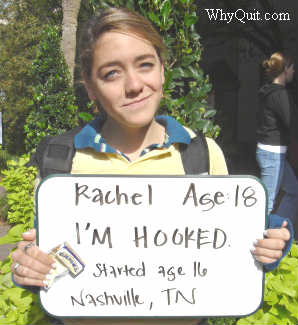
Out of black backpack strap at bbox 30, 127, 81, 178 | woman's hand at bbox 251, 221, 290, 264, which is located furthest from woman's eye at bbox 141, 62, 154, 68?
woman's hand at bbox 251, 221, 290, 264

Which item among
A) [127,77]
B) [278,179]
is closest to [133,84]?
[127,77]

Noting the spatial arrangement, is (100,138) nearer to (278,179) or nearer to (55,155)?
(55,155)

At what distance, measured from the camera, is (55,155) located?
139 centimetres

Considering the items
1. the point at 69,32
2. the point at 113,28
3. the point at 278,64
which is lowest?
the point at 113,28

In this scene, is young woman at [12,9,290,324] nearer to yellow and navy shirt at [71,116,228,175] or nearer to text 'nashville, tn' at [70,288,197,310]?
yellow and navy shirt at [71,116,228,175]

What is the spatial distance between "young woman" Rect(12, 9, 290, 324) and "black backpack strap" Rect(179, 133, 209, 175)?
0.02m

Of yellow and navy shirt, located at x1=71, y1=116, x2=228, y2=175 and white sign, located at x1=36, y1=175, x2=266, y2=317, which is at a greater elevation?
yellow and navy shirt, located at x1=71, y1=116, x2=228, y2=175

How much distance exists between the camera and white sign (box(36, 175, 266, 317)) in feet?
4.16

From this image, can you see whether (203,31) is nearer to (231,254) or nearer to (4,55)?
(4,55)

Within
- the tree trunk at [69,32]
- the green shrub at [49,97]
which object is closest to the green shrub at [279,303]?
the green shrub at [49,97]

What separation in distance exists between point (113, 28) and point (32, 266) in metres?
0.89

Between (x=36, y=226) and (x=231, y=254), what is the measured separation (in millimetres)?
695

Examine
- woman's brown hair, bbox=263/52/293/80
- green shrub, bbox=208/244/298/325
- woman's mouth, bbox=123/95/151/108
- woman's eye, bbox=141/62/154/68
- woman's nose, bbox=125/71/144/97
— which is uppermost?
woman's brown hair, bbox=263/52/293/80

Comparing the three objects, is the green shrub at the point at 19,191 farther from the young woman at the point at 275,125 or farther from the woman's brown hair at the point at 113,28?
the young woman at the point at 275,125
